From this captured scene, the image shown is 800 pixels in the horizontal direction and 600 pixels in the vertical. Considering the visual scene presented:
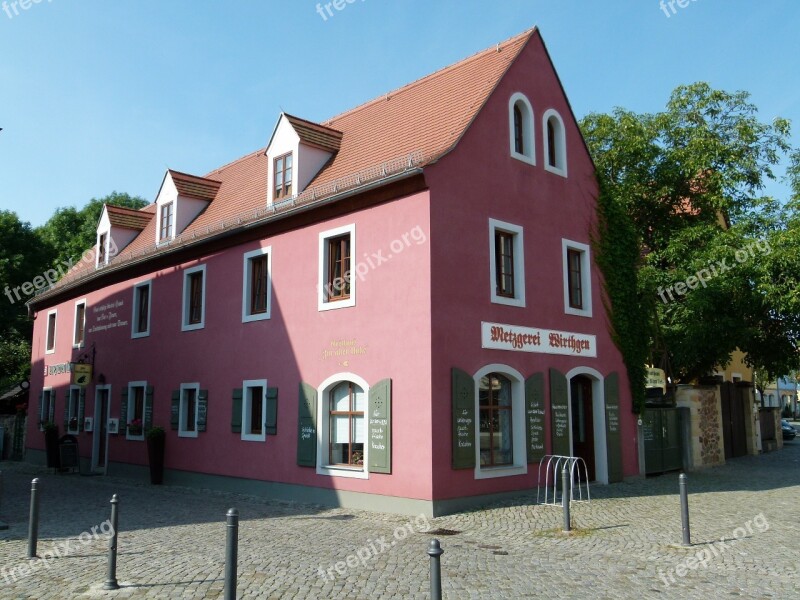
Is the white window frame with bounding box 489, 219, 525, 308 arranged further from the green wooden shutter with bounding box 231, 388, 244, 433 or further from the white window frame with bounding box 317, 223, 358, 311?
the green wooden shutter with bounding box 231, 388, 244, 433

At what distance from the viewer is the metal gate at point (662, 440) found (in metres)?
18.5

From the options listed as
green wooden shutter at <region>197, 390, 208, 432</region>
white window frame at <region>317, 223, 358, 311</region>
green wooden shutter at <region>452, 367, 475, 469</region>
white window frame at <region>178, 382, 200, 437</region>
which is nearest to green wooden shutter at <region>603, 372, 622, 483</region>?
green wooden shutter at <region>452, 367, 475, 469</region>

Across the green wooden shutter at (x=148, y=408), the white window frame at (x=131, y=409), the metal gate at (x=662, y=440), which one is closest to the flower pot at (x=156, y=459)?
the green wooden shutter at (x=148, y=408)

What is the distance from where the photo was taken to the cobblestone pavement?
780 cm

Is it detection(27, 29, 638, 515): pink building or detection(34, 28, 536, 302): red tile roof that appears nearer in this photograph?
detection(27, 29, 638, 515): pink building

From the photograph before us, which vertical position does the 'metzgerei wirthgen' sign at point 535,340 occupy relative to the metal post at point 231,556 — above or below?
above

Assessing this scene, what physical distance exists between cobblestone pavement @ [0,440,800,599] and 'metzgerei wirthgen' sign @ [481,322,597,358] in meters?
3.18

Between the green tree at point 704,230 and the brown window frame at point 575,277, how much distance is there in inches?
142

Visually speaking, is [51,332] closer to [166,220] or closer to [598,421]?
[166,220]

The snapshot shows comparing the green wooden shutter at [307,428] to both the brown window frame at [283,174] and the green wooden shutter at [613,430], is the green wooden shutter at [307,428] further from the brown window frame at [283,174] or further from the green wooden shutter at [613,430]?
the green wooden shutter at [613,430]

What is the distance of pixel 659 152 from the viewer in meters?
25.0

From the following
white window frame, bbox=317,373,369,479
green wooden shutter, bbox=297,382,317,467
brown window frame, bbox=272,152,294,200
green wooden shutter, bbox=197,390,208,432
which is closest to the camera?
white window frame, bbox=317,373,369,479

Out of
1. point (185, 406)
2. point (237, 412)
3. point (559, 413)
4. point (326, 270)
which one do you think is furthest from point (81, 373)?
point (559, 413)

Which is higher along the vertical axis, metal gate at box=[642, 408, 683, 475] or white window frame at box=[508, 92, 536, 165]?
white window frame at box=[508, 92, 536, 165]
